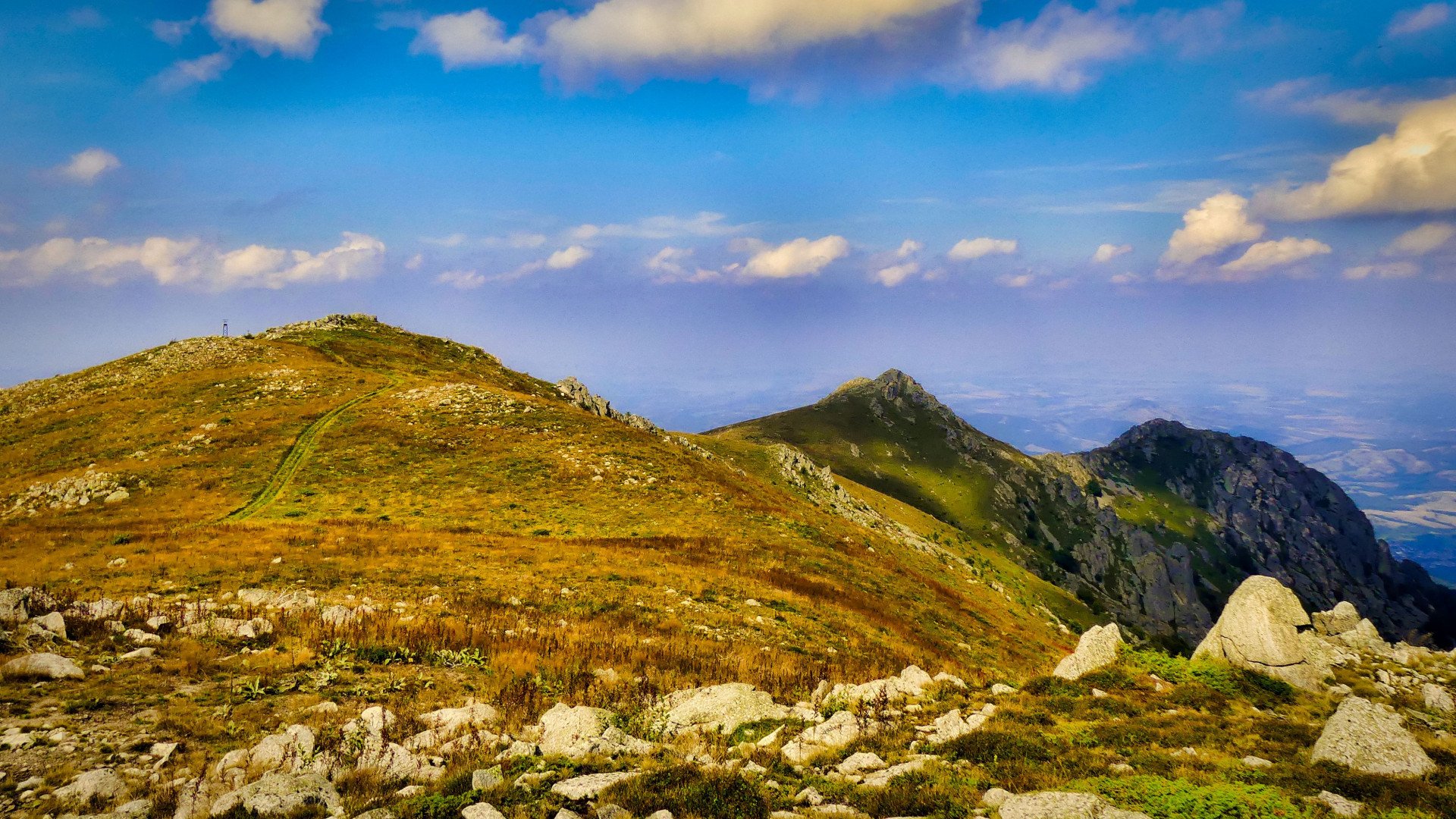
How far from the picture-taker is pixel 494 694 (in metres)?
13.5

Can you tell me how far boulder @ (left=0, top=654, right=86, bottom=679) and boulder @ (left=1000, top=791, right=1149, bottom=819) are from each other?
17554 mm

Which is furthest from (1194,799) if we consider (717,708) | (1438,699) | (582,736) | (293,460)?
(293,460)

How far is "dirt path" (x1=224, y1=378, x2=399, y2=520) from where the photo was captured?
37.0 metres

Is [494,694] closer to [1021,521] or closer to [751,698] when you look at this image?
[751,698]

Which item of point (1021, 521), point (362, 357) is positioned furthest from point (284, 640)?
point (1021, 521)

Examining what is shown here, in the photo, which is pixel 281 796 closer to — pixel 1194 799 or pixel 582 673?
pixel 582 673

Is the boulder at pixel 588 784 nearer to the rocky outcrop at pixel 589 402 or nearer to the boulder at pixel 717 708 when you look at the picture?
the boulder at pixel 717 708

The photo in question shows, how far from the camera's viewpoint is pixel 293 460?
44.7 meters

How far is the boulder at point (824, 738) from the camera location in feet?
36.3

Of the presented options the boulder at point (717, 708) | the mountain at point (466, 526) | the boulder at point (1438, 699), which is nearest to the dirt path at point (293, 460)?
the mountain at point (466, 526)

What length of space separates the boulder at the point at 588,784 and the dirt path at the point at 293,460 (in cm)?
3571

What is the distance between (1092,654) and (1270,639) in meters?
3.97

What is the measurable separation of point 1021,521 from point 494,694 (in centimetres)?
18416

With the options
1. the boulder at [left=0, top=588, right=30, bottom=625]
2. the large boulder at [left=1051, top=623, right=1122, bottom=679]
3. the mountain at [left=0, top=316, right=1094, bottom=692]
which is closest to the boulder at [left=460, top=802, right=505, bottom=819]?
the mountain at [left=0, top=316, right=1094, bottom=692]
